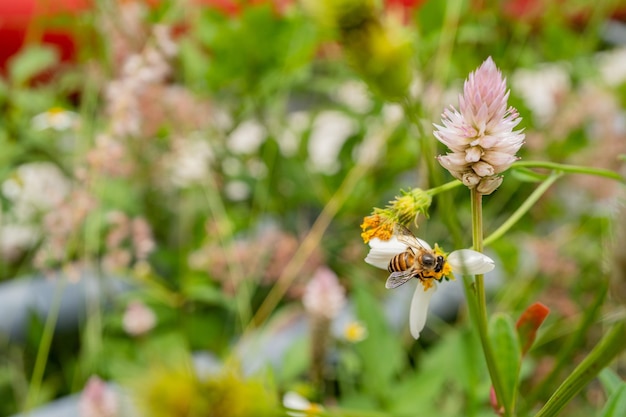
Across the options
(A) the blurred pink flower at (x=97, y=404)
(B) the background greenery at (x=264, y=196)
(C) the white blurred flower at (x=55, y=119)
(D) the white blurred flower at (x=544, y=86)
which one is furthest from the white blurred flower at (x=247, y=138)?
(A) the blurred pink flower at (x=97, y=404)

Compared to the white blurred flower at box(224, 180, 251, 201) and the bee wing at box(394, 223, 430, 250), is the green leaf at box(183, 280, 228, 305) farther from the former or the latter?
the bee wing at box(394, 223, 430, 250)

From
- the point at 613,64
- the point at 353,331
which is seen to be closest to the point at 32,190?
the point at 353,331

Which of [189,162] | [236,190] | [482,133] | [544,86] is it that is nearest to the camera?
[482,133]

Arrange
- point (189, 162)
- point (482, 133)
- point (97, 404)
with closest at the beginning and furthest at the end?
point (482, 133)
point (97, 404)
point (189, 162)

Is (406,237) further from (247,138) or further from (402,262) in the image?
(247,138)

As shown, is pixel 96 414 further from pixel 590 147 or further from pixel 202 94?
pixel 590 147

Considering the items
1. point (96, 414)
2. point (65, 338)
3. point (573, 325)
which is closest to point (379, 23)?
point (96, 414)

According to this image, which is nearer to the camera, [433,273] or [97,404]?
[433,273]

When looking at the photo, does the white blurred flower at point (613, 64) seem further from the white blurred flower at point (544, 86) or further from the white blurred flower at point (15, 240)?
the white blurred flower at point (15, 240)
